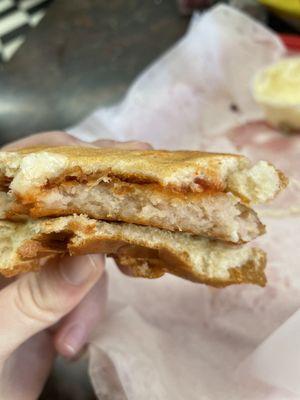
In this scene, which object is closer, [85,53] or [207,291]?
[207,291]

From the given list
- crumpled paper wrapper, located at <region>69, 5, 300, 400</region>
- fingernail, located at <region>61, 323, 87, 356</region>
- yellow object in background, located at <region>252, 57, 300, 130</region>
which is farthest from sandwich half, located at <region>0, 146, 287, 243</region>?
yellow object in background, located at <region>252, 57, 300, 130</region>

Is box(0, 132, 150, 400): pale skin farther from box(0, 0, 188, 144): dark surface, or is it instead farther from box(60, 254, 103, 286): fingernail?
box(0, 0, 188, 144): dark surface

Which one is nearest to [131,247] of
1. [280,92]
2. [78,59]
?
[280,92]

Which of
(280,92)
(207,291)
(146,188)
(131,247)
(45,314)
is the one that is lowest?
(207,291)

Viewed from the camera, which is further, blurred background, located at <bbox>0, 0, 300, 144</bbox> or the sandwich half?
blurred background, located at <bbox>0, 0, 300, 144</bbox>

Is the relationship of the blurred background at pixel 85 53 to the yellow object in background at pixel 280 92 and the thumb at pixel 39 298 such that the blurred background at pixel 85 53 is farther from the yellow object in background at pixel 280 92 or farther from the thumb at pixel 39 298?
the thumb at pixel 39 298

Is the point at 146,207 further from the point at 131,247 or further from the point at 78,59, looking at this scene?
the point at 78,59
